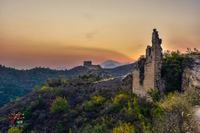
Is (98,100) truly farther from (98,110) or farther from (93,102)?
(98,110)

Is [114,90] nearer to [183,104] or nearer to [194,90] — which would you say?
[194,90]

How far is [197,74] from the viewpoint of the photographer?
65125 millimetres

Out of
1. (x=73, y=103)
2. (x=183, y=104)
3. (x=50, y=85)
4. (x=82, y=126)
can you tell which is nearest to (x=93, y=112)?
(x=82, y=126)

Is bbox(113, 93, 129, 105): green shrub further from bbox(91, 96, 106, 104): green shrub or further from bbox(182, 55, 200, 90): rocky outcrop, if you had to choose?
bbox(182, 55, 200, 90): rocky outcrop

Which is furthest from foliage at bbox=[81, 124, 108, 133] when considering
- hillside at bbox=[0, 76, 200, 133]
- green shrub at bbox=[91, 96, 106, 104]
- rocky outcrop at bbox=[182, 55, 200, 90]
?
rocky outcrop at bbox=[182, 55, 200, 90]

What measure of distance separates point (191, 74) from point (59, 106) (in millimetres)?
22425

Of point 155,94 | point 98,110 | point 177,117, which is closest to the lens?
point 177,117

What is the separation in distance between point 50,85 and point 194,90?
45.8 meters

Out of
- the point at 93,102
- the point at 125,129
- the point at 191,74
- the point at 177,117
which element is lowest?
the point at 125,129

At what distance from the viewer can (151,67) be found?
2601 inches

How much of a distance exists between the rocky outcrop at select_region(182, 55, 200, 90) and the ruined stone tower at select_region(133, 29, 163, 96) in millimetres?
3108

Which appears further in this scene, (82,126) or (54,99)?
(54,99)

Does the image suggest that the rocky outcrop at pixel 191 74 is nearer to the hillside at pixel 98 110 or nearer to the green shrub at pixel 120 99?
the hillside at pixel 98 110

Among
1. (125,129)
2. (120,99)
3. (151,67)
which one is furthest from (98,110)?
(125,129)
